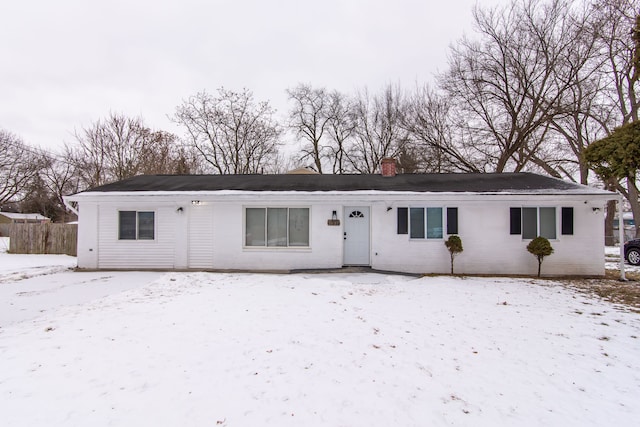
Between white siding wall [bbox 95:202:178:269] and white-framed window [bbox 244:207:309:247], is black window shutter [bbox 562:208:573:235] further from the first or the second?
white siding wall [bbox 95:202:178:269]

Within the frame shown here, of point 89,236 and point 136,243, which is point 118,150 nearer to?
point 89,236

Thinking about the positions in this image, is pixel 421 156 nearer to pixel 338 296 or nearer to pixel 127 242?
pixel 338 296

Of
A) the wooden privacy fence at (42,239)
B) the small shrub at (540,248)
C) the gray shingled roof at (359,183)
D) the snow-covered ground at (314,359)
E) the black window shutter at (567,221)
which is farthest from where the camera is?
the wooden privacy fence at (42,239)

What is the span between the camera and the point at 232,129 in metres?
24.2

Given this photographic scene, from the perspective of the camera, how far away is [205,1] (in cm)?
1276

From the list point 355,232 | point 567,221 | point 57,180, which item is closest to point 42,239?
point 355,232

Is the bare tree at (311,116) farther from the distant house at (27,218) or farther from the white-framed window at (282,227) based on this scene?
the distant house at (27,218)

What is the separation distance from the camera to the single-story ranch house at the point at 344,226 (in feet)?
30.1

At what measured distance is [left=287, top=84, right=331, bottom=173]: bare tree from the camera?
2592cm

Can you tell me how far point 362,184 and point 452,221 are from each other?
313cm

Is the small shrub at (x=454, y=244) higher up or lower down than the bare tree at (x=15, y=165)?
lower down

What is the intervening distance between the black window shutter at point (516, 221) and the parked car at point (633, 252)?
7.04 meters

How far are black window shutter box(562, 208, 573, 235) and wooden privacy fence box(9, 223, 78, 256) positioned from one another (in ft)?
63.6

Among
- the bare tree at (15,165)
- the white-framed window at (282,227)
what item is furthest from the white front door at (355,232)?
the bare tree at (15,165)
